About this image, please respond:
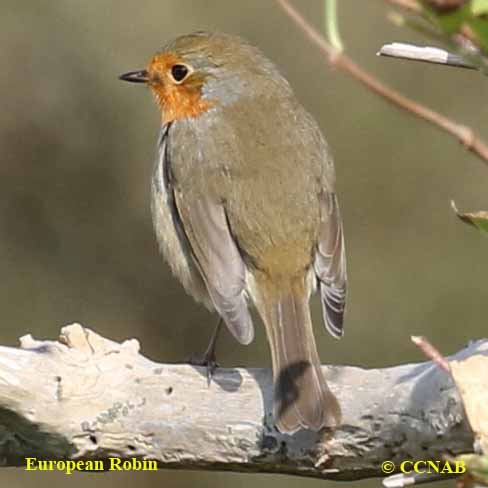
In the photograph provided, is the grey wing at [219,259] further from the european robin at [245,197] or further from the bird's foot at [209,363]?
the bird's foot at [209,363]

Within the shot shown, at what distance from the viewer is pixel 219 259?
4113 millimetres

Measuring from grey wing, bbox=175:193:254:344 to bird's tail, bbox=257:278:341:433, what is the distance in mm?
84

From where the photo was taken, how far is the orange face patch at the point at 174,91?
184 inches

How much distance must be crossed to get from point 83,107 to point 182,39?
12.7 ft

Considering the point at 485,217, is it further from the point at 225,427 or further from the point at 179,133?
the point at 179,133

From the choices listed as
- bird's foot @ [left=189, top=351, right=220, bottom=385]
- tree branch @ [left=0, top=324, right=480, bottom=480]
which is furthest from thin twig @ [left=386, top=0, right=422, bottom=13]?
bird's foot @ [left=189, top=351, right=220, bottom=385]

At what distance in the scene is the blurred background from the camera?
829 cm

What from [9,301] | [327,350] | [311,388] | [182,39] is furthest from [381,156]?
[311,388]

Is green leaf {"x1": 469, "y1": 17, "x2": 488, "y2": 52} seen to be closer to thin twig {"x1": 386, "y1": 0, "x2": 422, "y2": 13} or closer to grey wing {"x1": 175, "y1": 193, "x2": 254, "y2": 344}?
thin twig {"x1": 386, "y1": 0, "x2": 422, "y2": 13}

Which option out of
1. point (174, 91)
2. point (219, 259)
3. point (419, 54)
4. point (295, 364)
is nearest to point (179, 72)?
point (174, 91)

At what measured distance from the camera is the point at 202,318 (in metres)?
8.30

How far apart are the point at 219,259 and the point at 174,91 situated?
915 millimetres

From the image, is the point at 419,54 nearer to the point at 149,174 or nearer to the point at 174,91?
the point at 174,91

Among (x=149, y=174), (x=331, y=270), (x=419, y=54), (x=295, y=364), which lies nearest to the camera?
(x=419, y=54)
